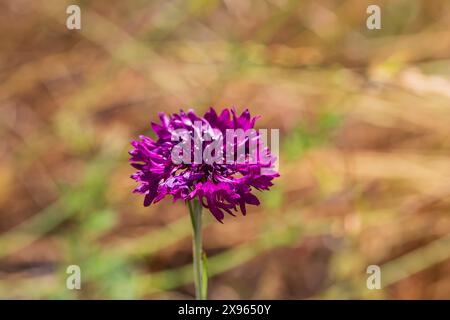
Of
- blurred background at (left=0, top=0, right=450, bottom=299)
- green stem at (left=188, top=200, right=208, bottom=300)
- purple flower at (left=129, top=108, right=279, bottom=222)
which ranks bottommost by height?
green stem at (left=188, top=200, right=208, bottom=300)

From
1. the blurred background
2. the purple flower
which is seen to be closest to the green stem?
the purple flower

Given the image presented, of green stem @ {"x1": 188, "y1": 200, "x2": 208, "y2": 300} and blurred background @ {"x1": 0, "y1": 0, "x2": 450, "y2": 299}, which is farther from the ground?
blurred background @ {"x1": 0, "y1": 0, "x2": 450, "y2": 299}

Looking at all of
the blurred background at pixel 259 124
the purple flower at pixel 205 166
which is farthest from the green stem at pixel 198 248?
the blurred background at pixel 259 124

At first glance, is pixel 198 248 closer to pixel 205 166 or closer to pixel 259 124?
pixel 205 166

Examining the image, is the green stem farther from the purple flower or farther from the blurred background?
the blurred background

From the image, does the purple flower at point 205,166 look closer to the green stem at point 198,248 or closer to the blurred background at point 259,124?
the green stem at point 198,248

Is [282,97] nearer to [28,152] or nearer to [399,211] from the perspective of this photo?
[399,211]

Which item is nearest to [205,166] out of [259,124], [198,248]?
[198,248]
